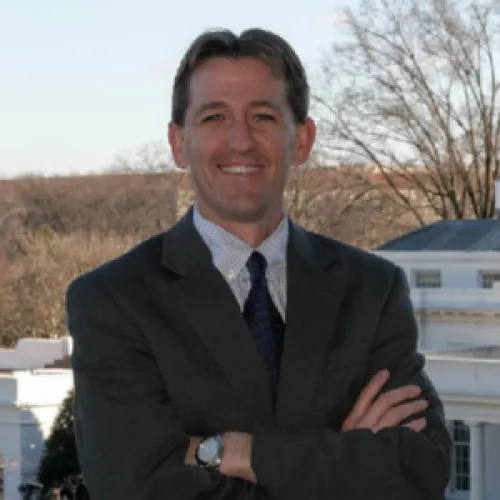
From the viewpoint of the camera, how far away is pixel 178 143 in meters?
4.45

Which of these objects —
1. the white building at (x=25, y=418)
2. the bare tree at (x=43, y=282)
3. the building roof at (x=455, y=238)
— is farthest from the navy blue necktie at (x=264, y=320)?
the bare tree at (x=43, y=282)

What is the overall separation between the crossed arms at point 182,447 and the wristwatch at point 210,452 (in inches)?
0.8

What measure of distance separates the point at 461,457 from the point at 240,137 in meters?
28.1

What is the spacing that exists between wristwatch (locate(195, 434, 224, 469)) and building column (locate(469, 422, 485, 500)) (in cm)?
2550

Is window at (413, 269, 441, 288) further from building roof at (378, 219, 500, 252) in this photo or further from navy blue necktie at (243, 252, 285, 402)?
navy blue necktie at (243, 252, 285, 402)

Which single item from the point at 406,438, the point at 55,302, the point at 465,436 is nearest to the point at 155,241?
the point at 406,438

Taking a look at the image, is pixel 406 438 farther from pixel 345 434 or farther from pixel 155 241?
pixel 155 241

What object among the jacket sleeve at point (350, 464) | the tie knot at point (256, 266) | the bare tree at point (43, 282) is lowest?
the jacket sleeve at point (350, 464)

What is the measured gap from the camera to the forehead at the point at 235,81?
426cm

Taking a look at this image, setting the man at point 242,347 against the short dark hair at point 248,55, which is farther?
the short dark hair at point 248,55

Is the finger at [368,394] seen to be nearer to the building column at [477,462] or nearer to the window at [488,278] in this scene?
the building column at [477,462]

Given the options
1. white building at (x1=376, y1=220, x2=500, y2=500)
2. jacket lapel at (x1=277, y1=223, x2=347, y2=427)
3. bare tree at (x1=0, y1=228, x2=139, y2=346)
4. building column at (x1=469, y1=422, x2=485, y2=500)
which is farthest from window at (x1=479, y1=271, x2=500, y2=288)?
jacket lapel at (x1=277, y1=223, x2=347, y2=427)

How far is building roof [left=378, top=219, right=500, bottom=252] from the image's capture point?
119ft

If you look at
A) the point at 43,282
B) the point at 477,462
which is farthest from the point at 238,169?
the point at 43,282
